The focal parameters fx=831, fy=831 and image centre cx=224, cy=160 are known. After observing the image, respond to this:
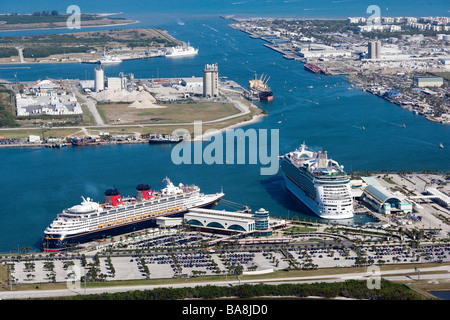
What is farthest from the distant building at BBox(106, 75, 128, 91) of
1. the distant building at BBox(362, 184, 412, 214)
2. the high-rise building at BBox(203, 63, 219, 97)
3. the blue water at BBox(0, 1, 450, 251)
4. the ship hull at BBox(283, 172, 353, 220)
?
the distant building at BBox(362, 184, 412, 214)

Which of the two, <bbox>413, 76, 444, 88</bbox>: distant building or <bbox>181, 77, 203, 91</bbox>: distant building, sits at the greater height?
<bbox>413, 76, 444, 88</bbox>: distant building

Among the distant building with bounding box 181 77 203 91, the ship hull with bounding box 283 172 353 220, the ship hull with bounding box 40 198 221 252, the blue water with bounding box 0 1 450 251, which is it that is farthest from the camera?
the distant building with bounding box 181 77 203 91

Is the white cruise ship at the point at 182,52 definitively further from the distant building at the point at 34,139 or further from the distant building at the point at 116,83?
the distant building at the point at 34,139

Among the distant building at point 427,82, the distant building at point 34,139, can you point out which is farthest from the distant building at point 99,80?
the distant building at point 427,82

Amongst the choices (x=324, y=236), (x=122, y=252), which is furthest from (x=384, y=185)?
(x=122, y=252)

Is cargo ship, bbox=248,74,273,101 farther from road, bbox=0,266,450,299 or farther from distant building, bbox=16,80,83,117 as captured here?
road, bbox=0,266,450,299

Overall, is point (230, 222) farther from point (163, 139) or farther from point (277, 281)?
point (163, 139)

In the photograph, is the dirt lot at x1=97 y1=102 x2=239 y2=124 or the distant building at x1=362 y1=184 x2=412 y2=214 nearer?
the distant building at x1=362 y1=184 x2=412 y2=214
